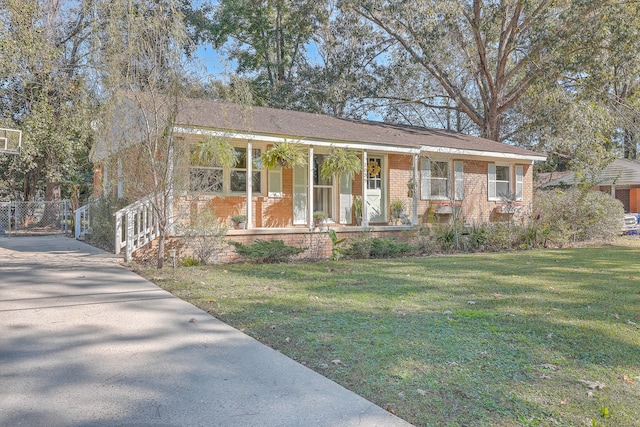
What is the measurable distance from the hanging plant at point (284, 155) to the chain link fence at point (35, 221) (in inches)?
406

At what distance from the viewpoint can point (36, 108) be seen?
1777 cm

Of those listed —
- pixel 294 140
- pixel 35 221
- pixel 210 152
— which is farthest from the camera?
pixel 35 221

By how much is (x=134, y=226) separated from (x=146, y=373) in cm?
732

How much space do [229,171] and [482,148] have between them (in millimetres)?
9615

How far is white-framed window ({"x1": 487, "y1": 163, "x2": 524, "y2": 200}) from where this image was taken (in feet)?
56.5

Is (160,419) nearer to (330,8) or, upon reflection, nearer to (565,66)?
(565,66)

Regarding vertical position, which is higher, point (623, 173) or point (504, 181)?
point (623, 173)

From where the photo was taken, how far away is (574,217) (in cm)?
1459

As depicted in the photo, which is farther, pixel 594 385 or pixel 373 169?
pixel 373 169

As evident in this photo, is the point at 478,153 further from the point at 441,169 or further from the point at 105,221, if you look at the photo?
the point at 105,221

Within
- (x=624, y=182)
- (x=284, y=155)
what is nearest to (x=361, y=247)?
(x=284, y=155)

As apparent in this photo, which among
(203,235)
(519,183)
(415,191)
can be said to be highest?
(519,183)

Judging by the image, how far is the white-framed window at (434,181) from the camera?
51.6 feet

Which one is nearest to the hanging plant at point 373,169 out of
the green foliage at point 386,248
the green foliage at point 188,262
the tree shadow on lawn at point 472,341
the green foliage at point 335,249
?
the green foliage at point 386,248
